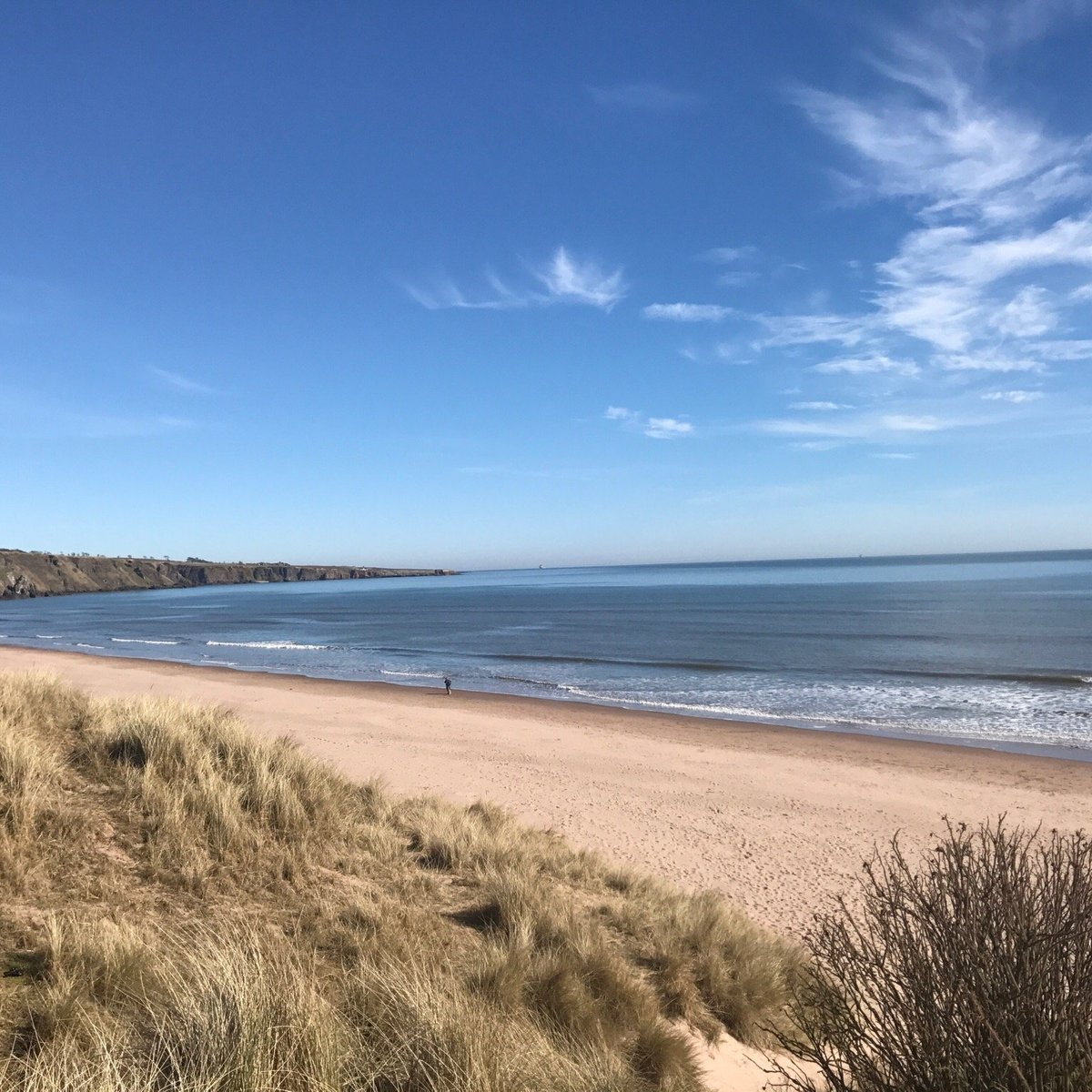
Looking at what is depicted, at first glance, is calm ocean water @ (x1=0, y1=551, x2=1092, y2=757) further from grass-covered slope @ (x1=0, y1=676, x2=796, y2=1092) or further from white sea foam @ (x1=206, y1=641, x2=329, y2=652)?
grass-covered slope @ (x1=0, y1=676, x2=796, y2=1092)

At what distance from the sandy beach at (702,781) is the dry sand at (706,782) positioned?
43 millimetres

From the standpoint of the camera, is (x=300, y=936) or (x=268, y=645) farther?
(x=268, y=645)

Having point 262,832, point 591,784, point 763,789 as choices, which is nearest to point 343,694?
point 591,784

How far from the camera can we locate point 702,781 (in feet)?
48.7

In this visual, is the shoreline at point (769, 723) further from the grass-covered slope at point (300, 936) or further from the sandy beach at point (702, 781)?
the grass-covered slope at point (300, 936)

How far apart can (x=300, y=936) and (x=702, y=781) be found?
435 inches

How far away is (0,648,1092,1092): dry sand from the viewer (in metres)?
10.2

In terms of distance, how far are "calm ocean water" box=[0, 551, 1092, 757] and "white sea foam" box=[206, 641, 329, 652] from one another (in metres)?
0.16

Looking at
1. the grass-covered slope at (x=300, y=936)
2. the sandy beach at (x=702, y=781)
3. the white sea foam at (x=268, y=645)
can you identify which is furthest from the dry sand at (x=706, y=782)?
the white sea foam at (x=268, y=645)

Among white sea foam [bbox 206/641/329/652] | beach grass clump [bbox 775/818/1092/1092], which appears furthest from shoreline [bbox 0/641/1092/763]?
beach grass clump [bbox 775/818/1092/1092]

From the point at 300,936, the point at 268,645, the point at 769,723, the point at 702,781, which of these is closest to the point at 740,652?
the point at 769,723

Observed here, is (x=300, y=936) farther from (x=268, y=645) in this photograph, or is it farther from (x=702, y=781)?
(x=268, y=645)

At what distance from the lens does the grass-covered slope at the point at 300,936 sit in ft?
11.2

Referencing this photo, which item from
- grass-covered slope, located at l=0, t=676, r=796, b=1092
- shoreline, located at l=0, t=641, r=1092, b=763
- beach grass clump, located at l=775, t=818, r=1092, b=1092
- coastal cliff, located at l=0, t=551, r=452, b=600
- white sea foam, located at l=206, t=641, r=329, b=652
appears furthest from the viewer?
coastal cliff, located at l=0, t=551, r=452, b=600
